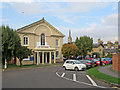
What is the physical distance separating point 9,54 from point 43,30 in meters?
14.8

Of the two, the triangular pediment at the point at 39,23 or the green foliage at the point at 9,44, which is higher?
the triangular pediment at the point at 39,23

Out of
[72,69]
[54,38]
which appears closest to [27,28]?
[54,38]

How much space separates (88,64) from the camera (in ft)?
79.3

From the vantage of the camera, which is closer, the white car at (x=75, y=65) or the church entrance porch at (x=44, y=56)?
the white car at (x=75, y=65)

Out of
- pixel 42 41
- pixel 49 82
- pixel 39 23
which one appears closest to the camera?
pixel 49 82

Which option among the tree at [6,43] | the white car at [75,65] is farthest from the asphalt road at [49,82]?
the tree at [6,43]

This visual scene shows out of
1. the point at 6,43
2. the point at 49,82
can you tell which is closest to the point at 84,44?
the point at 6,43

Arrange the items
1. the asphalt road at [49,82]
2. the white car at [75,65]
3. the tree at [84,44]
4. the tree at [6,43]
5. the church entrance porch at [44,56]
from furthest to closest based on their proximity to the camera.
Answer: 1. the tree at [84,44]
2. the church entrance porch at [44,56]
3. the tree at [6,43]
4. the white car at [75,65]
5. the asphalt road at [49,82]

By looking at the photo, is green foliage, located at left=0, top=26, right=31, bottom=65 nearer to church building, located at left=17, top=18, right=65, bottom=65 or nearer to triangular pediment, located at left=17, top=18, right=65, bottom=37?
church building, located at left=17, top=18, right=65, bottom=65

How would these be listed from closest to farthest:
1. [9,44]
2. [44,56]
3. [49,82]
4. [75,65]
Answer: [49,82]
[75,65]
[9,44]
[44,56]

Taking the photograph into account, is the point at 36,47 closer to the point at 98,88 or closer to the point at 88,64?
the point at 88,64

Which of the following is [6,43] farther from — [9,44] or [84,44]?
[84,44]

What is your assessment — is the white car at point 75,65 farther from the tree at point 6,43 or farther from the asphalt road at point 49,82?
the tree at point 6,43

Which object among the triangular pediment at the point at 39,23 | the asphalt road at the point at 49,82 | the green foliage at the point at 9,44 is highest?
the triangular pediment at the point at 39,23
